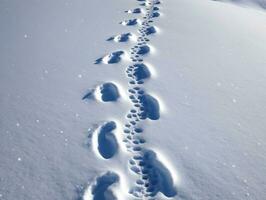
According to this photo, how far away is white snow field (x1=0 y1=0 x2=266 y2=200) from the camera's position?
6.77ft

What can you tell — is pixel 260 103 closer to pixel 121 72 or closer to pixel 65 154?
pixel 121 72

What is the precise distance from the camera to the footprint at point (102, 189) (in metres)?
1.98

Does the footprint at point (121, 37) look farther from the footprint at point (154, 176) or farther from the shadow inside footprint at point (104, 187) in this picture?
the shadow inside footprint at point (104, 187)

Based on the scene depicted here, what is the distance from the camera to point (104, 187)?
2.04m

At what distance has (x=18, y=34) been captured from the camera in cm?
339

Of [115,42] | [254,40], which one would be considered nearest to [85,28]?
[115,42]

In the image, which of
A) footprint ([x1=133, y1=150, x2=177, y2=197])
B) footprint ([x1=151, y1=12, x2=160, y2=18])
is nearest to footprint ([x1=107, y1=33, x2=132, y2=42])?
footprint ([x1=151, y1=12, x2=160, y2=18])

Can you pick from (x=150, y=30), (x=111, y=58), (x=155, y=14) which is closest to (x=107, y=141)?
(x=111, y=58)

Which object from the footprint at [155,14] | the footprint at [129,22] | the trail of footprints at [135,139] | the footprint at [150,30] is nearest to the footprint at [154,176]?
the trail of footprints at [135,139]

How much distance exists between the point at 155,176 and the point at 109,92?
2.73ft

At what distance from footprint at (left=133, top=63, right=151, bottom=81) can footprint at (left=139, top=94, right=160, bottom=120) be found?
0.26 metres

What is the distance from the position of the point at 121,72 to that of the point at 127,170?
41.4 inches

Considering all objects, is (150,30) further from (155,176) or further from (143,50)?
(155,176)

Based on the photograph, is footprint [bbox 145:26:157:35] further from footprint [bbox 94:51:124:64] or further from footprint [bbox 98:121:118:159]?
footprint [bbox 98:121:118:159]
